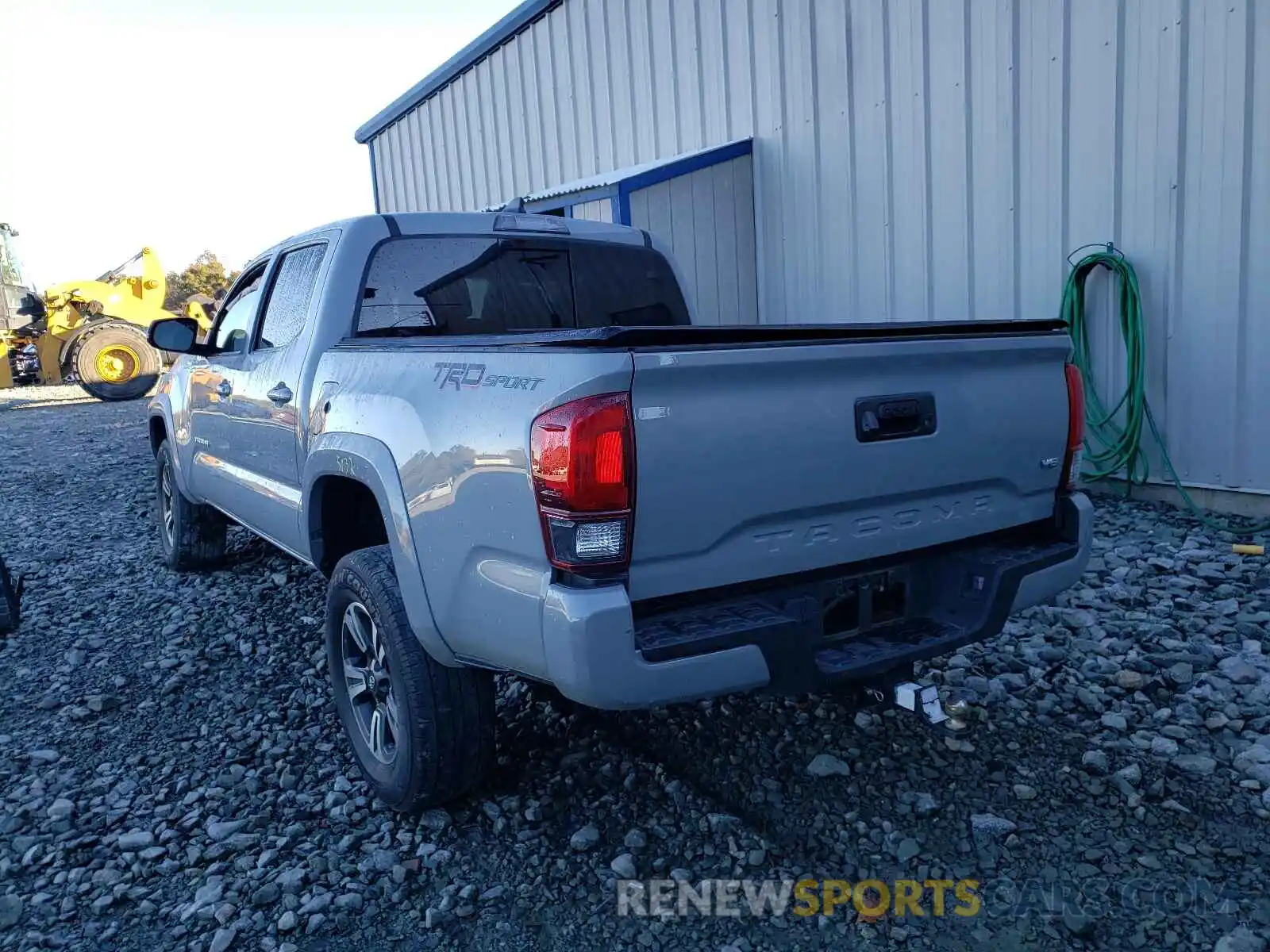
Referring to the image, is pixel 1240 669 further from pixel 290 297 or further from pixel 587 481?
pixel 290 297

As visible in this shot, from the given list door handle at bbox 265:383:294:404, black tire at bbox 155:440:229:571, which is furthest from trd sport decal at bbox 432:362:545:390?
black tire at bbox 155:440:229:571

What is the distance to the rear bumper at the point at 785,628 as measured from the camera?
2.24 meters

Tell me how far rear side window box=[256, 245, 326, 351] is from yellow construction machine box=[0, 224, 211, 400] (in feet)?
54.4

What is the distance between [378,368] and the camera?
122 inches

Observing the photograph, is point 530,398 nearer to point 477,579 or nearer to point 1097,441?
point 477,579

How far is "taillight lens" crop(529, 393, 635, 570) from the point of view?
2.22 metres

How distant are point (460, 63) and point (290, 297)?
31.7ft

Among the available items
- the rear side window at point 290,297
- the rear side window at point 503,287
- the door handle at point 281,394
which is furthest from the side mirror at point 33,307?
the rear side window at point 503,287

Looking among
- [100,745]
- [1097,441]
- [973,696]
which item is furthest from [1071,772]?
[1097,441]

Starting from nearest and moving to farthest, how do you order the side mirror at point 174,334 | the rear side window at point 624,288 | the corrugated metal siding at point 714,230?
the rear side window at point 624,288 → the side mirror at point 174,334 → the corrugated metal siding at point 714,230

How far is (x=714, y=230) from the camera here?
8555 mm

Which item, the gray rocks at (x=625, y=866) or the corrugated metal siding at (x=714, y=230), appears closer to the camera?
the gray rocks at (x=625, y=866)

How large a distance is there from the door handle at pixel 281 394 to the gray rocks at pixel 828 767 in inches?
91.9

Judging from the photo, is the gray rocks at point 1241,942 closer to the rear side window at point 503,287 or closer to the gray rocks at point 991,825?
the gray rocks at point 991,825
